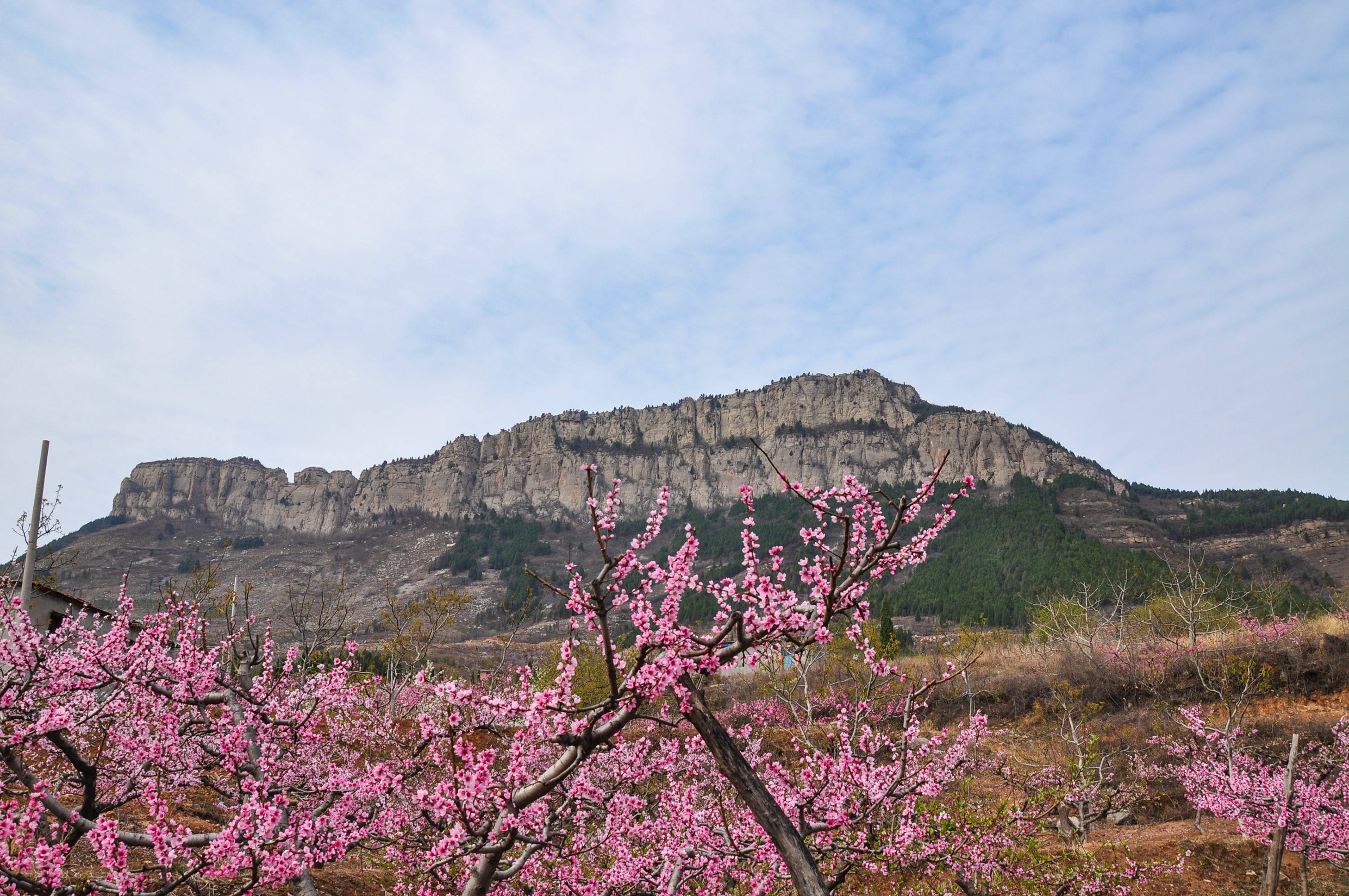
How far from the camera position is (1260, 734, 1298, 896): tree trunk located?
872 centimetres

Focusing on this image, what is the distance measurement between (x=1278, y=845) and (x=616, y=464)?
17929 centimetres

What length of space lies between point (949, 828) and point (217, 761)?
333 inches

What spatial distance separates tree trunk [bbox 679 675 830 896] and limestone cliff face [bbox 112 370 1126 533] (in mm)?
157537

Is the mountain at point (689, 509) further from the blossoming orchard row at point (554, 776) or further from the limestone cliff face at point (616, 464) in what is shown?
the blossoming orchard row at point (554, 776)

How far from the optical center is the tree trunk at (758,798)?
17.0 feet

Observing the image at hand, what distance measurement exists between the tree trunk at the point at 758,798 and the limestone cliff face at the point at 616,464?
157537mm

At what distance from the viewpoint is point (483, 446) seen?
198625 mm

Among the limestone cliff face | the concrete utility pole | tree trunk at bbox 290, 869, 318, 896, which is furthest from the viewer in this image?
the limestone cliff face

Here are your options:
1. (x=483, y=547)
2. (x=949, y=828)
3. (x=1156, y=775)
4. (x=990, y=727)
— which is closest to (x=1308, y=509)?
(x=990, y=727)

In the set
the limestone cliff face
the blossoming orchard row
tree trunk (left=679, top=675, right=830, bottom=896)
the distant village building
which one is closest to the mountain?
the limestone cliff face

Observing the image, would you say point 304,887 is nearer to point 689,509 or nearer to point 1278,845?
point 1278,845

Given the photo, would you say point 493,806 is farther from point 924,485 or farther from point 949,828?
point 949,828

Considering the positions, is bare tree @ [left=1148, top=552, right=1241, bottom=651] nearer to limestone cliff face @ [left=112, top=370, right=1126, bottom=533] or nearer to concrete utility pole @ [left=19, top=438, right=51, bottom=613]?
concrete utility pole @ [left=19, top=438, right=51, bottom=613]

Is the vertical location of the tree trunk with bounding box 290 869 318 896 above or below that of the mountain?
below
